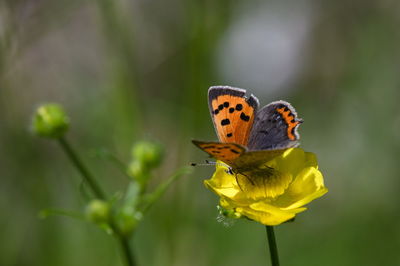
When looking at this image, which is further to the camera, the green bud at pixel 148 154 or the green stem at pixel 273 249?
the green bud at pixel 148 154

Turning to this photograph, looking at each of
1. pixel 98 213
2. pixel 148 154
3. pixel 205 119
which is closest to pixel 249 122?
pixel 148 154

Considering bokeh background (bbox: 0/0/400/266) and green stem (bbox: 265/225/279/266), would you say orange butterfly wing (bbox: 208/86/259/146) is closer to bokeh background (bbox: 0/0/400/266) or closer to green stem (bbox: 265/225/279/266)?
green stem (bbox: 265/225/279/266)

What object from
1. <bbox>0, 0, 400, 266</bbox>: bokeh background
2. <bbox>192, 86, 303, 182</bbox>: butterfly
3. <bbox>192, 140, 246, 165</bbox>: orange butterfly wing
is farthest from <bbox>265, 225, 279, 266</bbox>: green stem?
<bbox>0, 0, 400, 266</bbox>: bokeh background

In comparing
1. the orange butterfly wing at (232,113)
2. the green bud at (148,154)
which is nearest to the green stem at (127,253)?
the green bud at (148,154)

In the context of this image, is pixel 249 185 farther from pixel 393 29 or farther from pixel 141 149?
pixel 393 29

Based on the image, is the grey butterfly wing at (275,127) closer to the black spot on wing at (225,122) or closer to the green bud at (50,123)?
the black spot on wing at (225,122)

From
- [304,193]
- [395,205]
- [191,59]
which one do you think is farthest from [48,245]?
[395,205]

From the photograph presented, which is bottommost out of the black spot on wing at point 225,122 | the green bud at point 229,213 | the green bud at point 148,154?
the green bud at point 229,213
